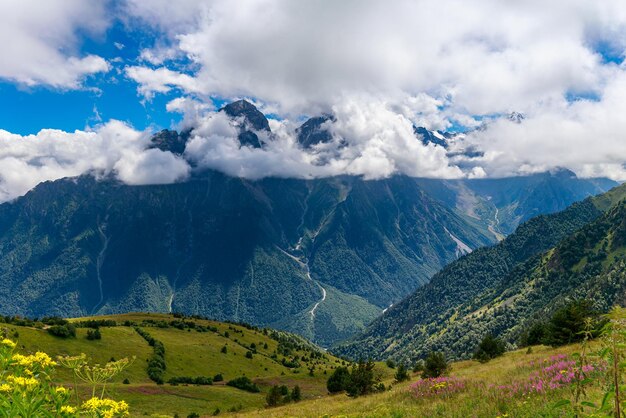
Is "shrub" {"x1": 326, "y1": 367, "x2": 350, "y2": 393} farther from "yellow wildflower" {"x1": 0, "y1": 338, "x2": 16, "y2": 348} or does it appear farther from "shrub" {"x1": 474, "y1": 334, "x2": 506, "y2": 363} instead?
"yellow wildflower" {"x1": 0, "y1": 338, "x2": 16, "y2": 348}

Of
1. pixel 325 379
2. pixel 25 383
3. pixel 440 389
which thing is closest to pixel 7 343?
pixel 25 383

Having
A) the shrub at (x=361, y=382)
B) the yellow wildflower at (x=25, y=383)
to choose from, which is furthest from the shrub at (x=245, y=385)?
the yellow wildflower at (x=25, y=383)

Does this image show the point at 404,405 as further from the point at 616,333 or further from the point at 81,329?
the point at 81,329

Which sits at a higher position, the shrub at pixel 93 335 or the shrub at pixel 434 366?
the shrub at pixel 434 366

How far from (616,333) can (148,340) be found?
17722cm

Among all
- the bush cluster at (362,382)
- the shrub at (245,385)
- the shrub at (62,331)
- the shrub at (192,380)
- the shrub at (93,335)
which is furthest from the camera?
the shrub at (93,335)

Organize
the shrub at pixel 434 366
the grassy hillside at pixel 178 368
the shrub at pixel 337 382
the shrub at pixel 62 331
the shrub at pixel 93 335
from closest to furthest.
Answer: the shrub at pixel 434 366, the shrub at pixel 337 382, the grassy hillside at pixel 178 368, the shrub at pixel 62 331, the shrub at pixel 93 335

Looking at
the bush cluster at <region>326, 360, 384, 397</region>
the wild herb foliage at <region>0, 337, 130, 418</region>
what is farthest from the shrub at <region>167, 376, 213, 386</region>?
the wild herb foliage at <region>0, 337, 130, 418</region>

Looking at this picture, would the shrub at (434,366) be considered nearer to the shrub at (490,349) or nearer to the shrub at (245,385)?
the shrub at (490,349)

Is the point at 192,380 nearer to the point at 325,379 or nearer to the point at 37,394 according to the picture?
the point at 325,379

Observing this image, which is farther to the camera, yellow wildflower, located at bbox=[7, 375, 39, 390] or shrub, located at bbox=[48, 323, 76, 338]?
shrub, located at bbox=[48, 323, 76, 338]

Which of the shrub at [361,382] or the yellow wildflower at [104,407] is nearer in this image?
the yellow wildflower at [104,407]

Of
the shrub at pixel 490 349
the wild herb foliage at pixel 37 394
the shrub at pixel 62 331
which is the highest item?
the wild herb foliage at pixel 37 394

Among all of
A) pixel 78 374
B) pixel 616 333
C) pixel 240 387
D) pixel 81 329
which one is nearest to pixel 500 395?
pixel 616 333
